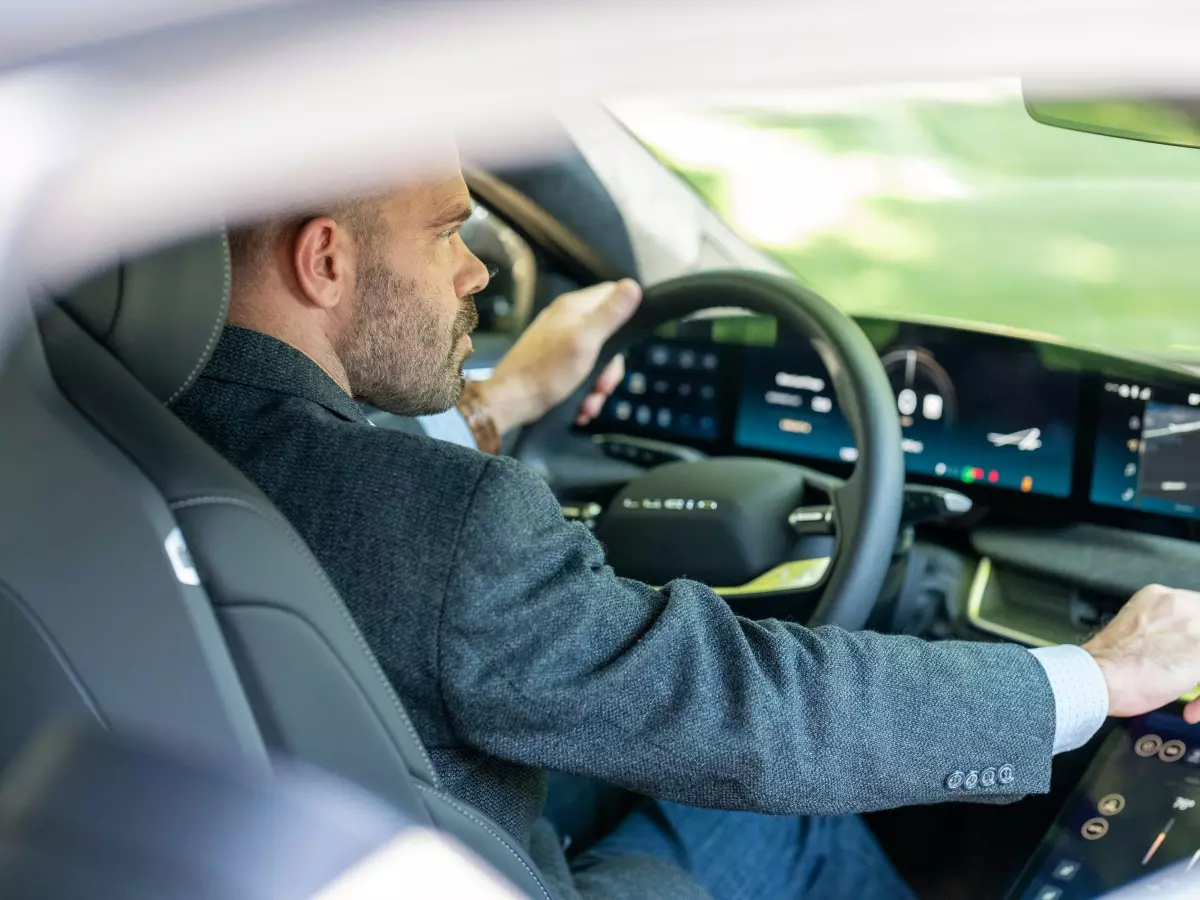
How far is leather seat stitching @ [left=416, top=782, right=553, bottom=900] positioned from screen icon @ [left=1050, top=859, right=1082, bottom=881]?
2.57 feet

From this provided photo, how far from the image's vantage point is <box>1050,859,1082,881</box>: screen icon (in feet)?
5.57

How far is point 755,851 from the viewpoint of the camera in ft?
5.63

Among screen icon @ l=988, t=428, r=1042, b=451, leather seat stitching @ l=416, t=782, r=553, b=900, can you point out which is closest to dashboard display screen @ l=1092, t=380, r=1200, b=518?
screen icon @ l=988, t=428, r=1042, b=451

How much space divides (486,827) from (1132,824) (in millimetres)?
898

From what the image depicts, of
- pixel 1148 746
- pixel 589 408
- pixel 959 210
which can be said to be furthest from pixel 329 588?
pixel 959 210

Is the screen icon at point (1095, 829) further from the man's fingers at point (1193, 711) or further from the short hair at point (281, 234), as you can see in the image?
the short hair at point (281, 234)

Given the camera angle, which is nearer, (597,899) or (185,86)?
(185,86)

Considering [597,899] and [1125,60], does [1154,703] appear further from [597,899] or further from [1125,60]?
[1125,60]

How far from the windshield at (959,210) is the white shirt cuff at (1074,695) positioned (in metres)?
2.20

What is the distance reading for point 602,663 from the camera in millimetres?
1118

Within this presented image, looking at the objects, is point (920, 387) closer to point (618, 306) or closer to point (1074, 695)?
point (618, 306)

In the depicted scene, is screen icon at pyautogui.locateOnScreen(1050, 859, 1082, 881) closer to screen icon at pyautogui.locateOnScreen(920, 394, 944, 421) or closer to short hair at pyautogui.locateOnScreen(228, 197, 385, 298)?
screen icon at pyautogui.locateOnScreen(920, 394, 944, 421)

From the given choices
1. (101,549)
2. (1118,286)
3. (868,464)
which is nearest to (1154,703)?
(868,464)

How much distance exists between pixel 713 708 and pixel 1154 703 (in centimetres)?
46
